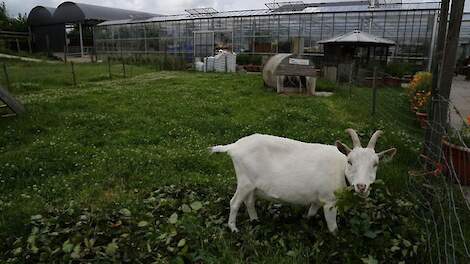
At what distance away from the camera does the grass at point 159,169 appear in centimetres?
379

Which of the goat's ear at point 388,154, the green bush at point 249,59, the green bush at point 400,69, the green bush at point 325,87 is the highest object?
the green bush at point 249,59

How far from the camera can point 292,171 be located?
154 inches

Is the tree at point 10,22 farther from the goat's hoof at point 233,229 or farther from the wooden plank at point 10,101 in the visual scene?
the goat's hoof at point 233,229

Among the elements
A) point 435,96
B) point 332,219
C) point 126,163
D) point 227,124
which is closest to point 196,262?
point 332,219

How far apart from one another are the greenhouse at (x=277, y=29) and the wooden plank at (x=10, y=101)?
60.2ft

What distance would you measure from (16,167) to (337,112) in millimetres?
7621

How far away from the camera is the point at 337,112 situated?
9938mm

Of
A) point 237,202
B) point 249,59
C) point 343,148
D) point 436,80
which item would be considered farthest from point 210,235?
point 249,59

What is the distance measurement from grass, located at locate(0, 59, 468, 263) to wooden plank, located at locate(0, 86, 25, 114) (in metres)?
0.24

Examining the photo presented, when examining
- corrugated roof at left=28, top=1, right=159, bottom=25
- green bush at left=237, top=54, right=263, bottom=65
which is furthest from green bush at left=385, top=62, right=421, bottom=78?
corrugated roof at left=28, top=1, right=159, bottom=25

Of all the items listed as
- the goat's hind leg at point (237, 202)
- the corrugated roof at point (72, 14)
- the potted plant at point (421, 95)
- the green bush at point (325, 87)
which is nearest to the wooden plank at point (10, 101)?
the goat's hind leg at point (237, 202)

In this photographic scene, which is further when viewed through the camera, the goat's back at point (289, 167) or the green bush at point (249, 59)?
the green bush at point (249, 59)

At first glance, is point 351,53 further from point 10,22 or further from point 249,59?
point 10,22

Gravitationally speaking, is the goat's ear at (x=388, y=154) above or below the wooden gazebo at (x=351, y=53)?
below
